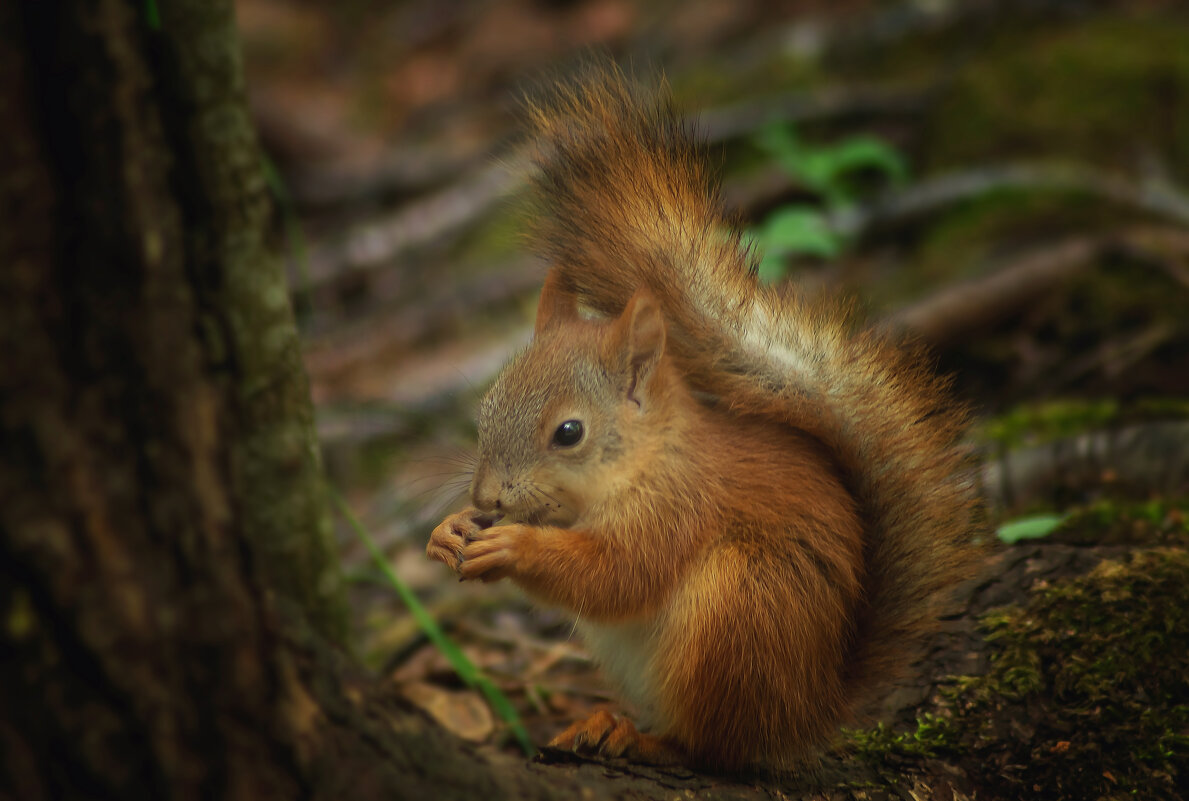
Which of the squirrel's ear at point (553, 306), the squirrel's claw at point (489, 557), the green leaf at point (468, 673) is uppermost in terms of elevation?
the squirrel's ear at point (553, 306)

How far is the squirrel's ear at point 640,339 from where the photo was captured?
185 centimetres

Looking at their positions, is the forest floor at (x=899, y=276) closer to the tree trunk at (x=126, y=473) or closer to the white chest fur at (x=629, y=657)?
the white chest fur at (x=629, y=657)

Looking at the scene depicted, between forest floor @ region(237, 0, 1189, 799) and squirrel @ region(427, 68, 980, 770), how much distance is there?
0.15m

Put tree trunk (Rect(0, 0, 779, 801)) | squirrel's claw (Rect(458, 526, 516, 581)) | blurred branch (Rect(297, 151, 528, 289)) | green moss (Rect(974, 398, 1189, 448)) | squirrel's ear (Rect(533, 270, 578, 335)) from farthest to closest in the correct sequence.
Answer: blurred branch (Rect(297, 151, 528, 289)) < green moss (Rect(974, 398, 1189, 448)) < squirrel's ear (Rect(533, 270, 578, 335)) < squirrel's claw (Rect(458, 526, 516, 581)) < tree trunk (Rect(0, 0, 779, 801))

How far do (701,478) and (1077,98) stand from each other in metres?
3.51

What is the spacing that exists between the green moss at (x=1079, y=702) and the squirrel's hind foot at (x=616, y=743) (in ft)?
1.20

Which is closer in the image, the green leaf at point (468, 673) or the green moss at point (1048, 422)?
the green leaf at point (468, 673)

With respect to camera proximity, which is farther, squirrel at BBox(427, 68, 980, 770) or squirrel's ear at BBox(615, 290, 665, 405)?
Result: squirrel's ear at BBox(615, 290, 665, 405)

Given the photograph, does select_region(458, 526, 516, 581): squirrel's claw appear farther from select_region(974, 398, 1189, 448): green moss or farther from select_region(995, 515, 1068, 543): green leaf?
select_region(974, 398, 1189, 448): green moss

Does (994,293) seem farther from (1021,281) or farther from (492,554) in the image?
(492,554)

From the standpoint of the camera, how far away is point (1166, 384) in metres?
3.00

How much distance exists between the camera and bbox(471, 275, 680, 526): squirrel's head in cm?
188

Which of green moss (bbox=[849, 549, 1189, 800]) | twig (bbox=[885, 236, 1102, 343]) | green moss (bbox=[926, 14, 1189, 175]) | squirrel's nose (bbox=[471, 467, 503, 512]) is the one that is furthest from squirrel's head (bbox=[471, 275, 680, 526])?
green moss (bbox=[926, 14, 1189, 175])

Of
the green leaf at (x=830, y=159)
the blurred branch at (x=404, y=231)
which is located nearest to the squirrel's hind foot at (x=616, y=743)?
the green leaf at (x=830, y=159)
